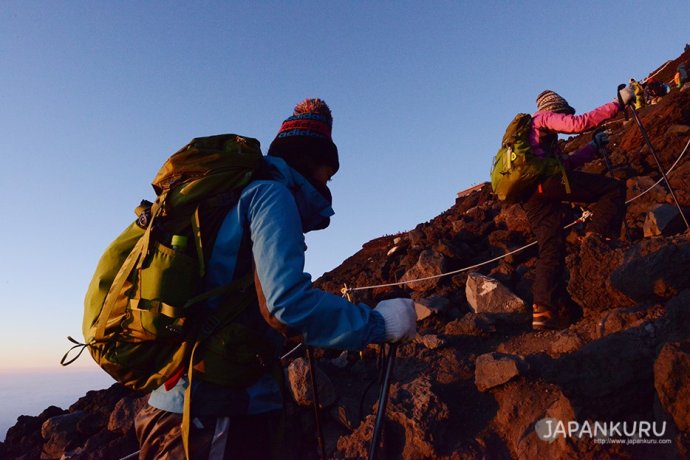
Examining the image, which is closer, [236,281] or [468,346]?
[236,281]

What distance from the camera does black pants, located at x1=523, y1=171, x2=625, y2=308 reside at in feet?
17.5

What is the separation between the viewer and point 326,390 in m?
5.38

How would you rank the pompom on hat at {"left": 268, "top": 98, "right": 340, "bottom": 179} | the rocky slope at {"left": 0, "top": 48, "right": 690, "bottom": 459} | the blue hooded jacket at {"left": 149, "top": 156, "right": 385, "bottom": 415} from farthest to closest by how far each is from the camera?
the rocky slope at {"left": 0, "top": 48, "right": 690, "bottom": 459}
the pompom on hat at {"left": 268, "top": 98, "right": 340, "bottom": 179}
the blue hooded jacket at {"left": 149, "top": 156, "right": 385, "bottom": 415}

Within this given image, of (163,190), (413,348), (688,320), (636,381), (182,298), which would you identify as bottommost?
(636,381)

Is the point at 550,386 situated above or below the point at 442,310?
below

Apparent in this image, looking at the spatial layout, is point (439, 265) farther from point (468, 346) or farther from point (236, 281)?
point (236, 281)

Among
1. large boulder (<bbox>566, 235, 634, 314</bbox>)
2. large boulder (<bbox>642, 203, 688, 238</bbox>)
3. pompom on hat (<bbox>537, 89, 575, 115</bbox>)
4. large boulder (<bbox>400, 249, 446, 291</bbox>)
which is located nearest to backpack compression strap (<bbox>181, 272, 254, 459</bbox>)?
large boulder (<bbox>566, 235, 634, 314</bbox>)

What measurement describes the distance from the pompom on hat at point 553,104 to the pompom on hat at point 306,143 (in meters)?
4.07

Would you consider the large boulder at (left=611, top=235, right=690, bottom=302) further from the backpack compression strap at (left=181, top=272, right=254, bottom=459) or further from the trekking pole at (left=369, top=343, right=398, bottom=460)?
the backpack compression strap at (left=181, top=272, right=254, bottom=459)

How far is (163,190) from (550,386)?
3.66 m

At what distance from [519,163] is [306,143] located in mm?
3652

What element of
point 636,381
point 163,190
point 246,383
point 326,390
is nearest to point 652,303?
point 636,381

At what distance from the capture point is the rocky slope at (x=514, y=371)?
3.44 metres

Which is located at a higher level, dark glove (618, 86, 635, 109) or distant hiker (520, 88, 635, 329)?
dark glove (618, 86, 635, 109)
